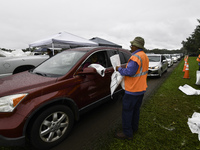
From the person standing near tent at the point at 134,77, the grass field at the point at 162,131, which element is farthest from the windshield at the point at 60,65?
the grass field at the point at 162,131

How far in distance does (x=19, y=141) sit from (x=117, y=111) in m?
2.34

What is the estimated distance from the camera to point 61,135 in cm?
213

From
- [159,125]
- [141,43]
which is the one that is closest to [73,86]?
[141,43]

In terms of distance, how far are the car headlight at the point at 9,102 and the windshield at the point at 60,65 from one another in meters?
0.74

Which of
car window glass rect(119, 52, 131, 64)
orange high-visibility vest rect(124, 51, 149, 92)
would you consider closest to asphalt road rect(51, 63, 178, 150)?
orange high-visibility vest rect(124, 51, 149, 92)

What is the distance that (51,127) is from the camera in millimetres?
1956

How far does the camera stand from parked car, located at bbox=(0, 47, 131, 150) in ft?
5.30

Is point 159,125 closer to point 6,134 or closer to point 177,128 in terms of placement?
point 177,128

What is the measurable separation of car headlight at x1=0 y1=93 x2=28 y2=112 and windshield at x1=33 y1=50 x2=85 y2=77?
0.74 meters

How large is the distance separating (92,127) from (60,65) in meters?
1.59

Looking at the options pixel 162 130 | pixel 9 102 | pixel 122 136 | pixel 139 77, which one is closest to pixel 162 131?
pixel 162 130

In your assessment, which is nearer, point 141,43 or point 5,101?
point 5,101

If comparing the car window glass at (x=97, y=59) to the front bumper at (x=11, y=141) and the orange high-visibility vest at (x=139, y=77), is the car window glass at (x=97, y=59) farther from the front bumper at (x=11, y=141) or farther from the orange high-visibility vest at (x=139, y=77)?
the front bumper at (x=11, y=141)

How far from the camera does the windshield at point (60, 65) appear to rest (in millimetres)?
2377
